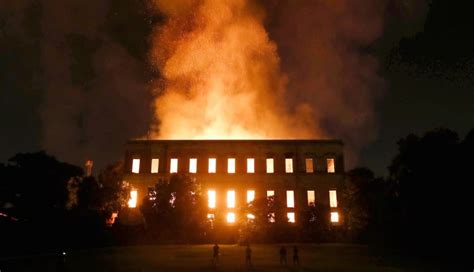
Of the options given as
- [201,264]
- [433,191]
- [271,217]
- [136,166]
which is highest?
[136,166]

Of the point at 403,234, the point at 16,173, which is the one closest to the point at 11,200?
the point at 16,173

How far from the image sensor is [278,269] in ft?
68.6

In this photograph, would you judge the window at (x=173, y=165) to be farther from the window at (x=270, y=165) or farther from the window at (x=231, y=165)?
the window at (x=270, y=165)

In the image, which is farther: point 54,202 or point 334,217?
point 334,217

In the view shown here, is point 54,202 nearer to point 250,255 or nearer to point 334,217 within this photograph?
point 250,255

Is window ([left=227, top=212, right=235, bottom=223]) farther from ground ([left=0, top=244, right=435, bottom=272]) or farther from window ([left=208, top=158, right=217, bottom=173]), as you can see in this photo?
ground ([left=0, top=244, right=435, bottom=272])

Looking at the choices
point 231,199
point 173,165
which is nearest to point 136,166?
point 173,165

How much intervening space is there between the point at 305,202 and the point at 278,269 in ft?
103

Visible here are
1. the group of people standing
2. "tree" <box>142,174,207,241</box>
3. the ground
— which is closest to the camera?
the ground

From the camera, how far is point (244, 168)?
53.1 metres

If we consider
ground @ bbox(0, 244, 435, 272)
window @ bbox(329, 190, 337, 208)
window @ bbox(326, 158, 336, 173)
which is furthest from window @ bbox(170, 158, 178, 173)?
ground @ bbox(0, 244, 435, 272)

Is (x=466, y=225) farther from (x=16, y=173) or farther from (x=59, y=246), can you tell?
(x=16, y=173)

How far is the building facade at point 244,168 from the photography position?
170 feet

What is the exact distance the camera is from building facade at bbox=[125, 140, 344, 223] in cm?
5184
